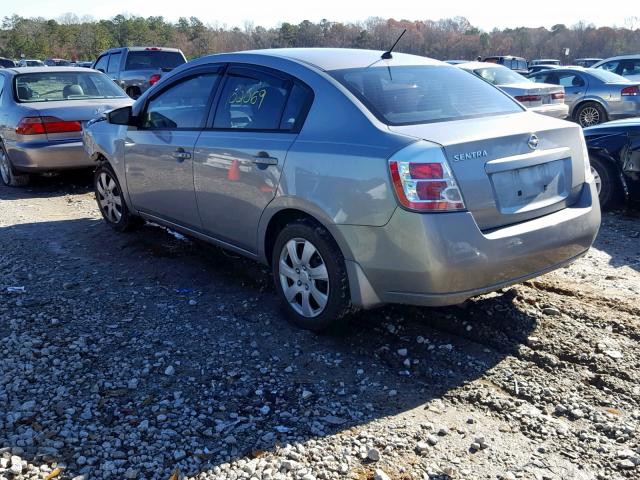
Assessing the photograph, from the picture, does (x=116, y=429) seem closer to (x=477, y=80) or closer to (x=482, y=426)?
(x=482, y=426)

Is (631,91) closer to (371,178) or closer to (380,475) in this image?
(371,178)

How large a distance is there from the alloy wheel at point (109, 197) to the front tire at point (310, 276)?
106 inches

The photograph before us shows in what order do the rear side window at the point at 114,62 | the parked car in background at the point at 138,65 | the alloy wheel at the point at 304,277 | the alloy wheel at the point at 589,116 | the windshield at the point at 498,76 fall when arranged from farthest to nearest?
the rear side window at the point at 114,62 < the parked car in background at the point at 138,65 < the alloy wheel at the point at 589,116 < the windshield at the point at 498,76 < the alloy wheel at the point at 304,277

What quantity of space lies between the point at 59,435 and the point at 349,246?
1814 mm

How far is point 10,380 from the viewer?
3.70 meters

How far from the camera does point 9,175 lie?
9164mm

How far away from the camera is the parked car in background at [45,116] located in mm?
8469

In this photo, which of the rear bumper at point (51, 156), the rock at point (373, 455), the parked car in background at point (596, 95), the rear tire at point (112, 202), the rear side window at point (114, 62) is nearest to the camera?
the rock at point (373, 455)

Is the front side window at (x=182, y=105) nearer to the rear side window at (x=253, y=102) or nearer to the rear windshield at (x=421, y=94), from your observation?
the rear side window at (x=253, y=102)

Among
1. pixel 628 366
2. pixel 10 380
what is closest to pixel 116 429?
pixel 10 380

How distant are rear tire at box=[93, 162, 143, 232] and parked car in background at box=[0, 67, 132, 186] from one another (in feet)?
7.12

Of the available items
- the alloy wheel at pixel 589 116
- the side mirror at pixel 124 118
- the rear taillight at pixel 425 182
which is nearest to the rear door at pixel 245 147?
the rear taillight at pixel 425 182

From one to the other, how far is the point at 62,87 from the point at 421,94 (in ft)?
22.6

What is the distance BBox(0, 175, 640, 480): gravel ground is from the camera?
2.99m
